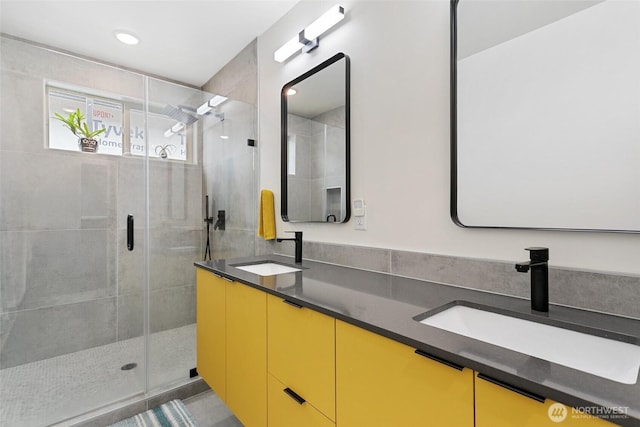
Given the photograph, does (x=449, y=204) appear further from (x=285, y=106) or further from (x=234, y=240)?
(x=234, y=240)

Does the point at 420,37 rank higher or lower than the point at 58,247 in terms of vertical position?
higher

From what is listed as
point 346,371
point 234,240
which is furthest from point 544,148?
point 234,240

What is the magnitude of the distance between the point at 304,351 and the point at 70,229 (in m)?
1.90

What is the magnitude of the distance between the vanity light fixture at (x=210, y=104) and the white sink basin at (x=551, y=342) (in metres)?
2.35

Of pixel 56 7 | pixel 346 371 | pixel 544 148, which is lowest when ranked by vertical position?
pixel 346 371

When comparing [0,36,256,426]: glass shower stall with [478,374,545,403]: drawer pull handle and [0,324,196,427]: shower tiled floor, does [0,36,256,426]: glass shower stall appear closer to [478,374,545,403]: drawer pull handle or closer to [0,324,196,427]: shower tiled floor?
[0,324,196,427]: shower tiled floor

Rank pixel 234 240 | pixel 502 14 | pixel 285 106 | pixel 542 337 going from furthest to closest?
1. pixel 234 240
2. pixel 285 106
3. pixel 502 14
4. pixel 542 337

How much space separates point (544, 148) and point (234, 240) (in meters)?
2.16

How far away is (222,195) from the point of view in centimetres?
258

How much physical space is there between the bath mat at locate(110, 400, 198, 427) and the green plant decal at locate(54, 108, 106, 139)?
5.91ft

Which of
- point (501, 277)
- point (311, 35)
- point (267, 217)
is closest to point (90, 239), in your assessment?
point (267, 217)

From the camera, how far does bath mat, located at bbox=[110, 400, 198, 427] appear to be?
1729 mm

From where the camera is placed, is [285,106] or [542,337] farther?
[285,106]

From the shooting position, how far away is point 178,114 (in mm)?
2348
